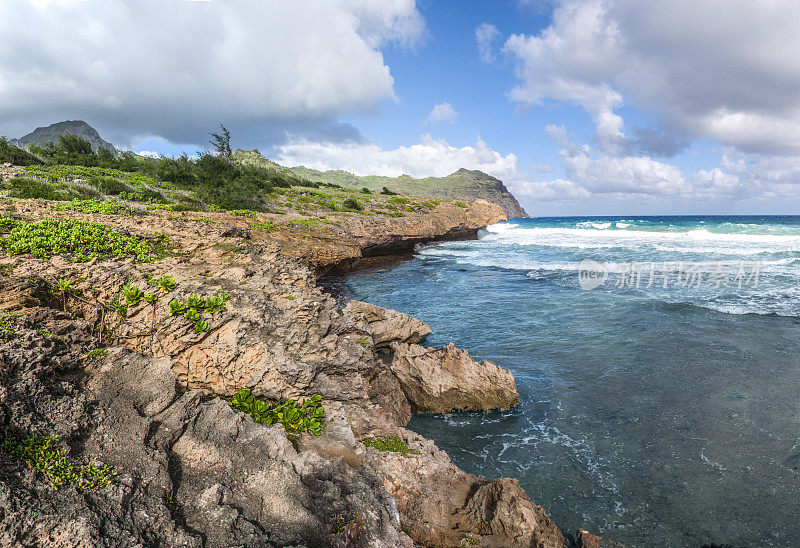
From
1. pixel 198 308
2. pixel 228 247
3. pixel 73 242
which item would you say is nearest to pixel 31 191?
pixel 228 247

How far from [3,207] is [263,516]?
48.8 feet

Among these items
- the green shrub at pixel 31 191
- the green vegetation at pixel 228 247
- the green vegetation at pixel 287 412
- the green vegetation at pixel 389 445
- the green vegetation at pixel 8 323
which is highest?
the green shrub at pixel 31 191

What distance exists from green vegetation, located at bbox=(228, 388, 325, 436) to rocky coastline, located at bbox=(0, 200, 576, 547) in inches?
6.6

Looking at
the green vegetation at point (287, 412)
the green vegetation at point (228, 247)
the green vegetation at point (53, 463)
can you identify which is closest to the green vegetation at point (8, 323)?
the green vegetation at point (53, 463)

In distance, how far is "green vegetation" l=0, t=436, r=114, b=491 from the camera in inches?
138

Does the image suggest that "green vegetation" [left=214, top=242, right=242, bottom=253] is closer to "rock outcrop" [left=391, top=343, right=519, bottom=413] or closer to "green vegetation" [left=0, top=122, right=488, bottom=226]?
"green vegetation" [left=0, top=122, right=488, bottom=226]

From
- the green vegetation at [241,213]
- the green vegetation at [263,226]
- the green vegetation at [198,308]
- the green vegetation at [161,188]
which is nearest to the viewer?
the green vegetation at [198,308]

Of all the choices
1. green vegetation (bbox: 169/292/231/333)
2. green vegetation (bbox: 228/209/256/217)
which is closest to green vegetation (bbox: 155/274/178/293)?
green vegetation (bbox: 169/292/231/333)

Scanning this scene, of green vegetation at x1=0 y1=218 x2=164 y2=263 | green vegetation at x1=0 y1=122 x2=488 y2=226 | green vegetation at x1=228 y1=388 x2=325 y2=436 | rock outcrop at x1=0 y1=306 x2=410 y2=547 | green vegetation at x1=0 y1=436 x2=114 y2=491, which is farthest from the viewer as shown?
green vegetation at x1=0 y1=122 x2=488 y2=226

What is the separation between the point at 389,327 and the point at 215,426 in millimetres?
7981

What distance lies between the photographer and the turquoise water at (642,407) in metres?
6.25

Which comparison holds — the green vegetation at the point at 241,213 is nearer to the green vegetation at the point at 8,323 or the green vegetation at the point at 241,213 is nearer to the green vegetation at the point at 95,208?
the green vegetation at the point at 95,208

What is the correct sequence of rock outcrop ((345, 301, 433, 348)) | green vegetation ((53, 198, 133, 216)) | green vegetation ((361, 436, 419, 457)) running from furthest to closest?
green vegetation ((53, 198, 133, 216))
rock outcrop ((345, 301, 433, 348))
green vegetation ((361, 436, 419, 457))
